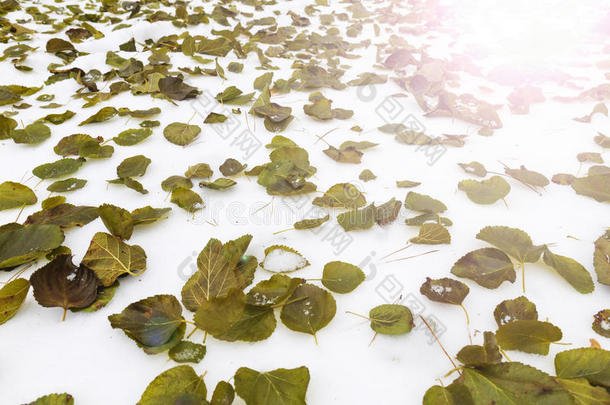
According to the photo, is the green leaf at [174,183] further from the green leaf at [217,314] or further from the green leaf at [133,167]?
the green leaf at [217,314]

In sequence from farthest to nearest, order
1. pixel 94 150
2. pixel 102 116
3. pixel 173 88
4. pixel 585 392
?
1. pixel 173 88
2. pixel 102 116
3. pixel 94 150
4. pixel 585 392

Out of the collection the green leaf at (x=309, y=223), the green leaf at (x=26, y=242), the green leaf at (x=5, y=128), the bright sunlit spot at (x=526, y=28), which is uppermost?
the bright sunlit spot at (x=526, y=28)

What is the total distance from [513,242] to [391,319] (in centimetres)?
35

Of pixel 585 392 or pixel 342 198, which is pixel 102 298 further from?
pixel 585 392

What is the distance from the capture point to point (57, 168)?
97 cm

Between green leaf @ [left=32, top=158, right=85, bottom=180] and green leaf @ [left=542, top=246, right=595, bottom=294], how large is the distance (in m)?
1.22

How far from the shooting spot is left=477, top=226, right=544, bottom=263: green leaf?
2.37 feet

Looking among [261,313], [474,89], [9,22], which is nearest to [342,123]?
[474,89]

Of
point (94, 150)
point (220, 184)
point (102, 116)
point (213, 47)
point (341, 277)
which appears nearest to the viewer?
point (341, 277)

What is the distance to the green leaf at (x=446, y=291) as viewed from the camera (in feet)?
2.17

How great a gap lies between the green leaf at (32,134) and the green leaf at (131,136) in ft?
0.72

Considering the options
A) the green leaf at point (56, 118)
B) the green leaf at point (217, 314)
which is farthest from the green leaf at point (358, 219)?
the green leaf at point (56, 118)

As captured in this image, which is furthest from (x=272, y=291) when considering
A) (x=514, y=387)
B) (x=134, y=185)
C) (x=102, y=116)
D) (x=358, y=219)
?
(x=102, y=116)

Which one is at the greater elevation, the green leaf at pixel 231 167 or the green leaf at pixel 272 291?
the green leaf at pixel 272 291
